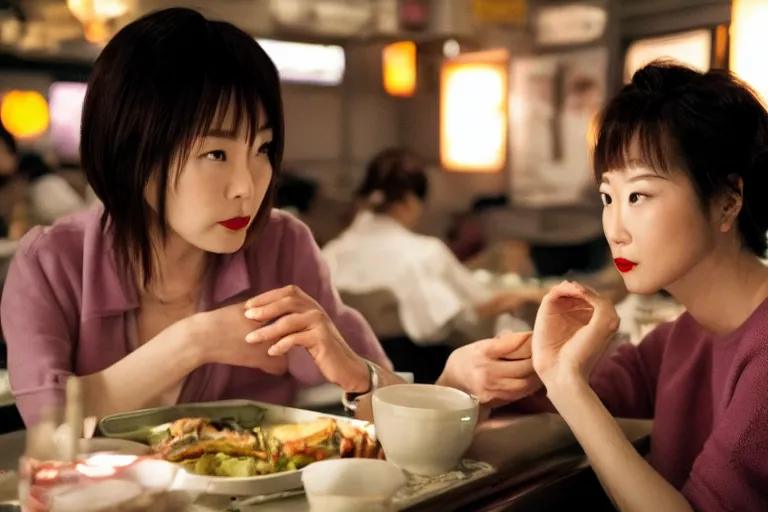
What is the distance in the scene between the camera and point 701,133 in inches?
34.7

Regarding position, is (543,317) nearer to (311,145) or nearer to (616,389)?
(616,389)

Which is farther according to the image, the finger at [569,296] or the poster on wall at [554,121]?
the poster on wall at [554,121]

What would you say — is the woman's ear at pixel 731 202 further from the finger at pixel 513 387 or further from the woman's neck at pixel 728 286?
the finger at pixel 513 387

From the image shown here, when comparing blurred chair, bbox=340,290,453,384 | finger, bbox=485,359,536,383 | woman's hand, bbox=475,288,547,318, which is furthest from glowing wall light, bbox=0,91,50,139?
woman's hand, bbox=475,288,547,318

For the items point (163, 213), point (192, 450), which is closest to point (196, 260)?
point (163, 213)

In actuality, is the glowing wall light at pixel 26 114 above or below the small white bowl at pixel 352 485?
above

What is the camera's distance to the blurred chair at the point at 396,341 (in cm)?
117

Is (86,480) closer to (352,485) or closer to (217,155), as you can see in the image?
(352,485)

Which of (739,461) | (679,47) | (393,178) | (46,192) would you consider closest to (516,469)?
(739,461)

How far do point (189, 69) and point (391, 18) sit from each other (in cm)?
120

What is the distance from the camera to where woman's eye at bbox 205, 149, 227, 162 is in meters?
0.94

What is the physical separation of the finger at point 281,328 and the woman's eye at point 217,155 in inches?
8.6

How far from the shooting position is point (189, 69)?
0.94 metres

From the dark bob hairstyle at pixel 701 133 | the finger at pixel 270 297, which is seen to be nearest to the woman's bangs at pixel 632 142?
the dark bob hairstyle at pixel 701 133
